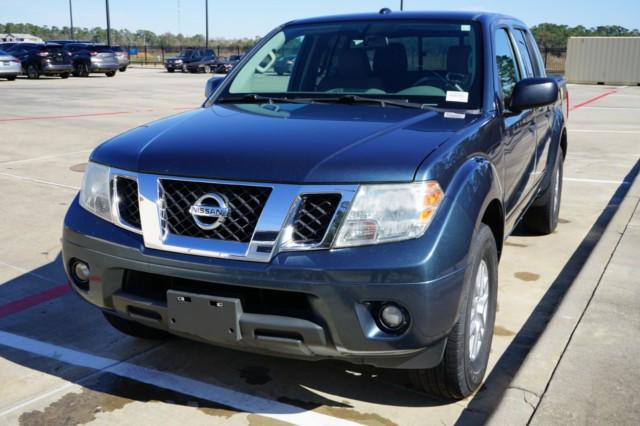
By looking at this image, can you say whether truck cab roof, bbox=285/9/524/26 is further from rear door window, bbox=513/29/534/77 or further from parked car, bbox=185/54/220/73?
parked car, bbox=185/54/220/73

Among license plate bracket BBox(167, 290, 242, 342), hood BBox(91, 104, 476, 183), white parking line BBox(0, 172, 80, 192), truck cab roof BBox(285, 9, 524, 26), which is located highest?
truck cab roof BBox(285, 9, 524, 26)

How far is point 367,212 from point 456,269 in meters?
0.42

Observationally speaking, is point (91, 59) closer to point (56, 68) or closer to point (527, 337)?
point (56, 68)

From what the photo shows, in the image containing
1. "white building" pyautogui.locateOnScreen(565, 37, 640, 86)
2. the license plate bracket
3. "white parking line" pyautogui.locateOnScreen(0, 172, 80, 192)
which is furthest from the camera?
"white building" pyautogui.locateOnScreen(565, 37, 640, 86)

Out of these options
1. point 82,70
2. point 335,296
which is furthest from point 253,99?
point 82,70

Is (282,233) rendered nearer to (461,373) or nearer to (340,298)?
(340,298)

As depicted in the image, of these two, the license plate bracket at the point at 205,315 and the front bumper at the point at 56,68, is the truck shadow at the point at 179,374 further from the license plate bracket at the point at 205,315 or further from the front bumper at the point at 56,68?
the front bumper at the point at 56,68

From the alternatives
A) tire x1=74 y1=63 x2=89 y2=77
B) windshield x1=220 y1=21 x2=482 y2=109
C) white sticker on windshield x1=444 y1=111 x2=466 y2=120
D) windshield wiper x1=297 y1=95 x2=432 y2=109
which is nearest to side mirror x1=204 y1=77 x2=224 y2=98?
windshield x1=220 y1=21 x2=482 y2=109

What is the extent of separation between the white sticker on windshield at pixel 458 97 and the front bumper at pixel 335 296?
1.27m

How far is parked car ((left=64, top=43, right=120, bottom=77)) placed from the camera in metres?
30.8

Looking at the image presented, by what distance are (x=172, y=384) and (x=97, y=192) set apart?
1.02 metres

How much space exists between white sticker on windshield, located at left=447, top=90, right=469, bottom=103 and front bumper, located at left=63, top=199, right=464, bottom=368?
127 centimetres

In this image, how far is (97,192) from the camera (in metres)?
3.07

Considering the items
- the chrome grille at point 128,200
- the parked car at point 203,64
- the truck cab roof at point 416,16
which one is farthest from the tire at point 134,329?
the parked car at point 203,64
